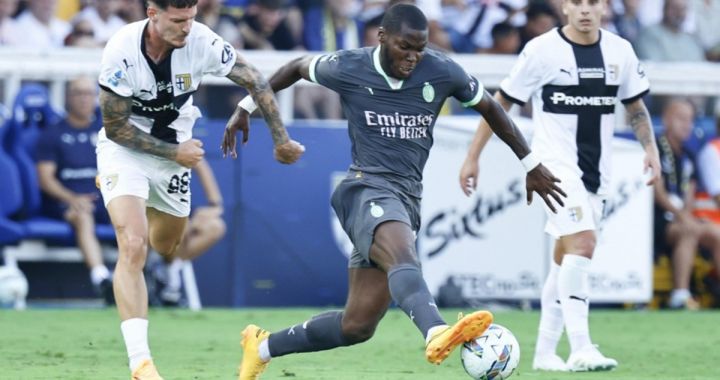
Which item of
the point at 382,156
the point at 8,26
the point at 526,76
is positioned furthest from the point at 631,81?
the point at 8,26

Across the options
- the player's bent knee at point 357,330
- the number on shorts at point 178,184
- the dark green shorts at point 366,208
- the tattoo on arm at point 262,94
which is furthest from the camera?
the number on shorts at point 178,184

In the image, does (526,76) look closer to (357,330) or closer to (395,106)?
(395,106)

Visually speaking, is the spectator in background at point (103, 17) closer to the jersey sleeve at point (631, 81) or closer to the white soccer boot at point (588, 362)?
the jersey sleeve at point (631, 81)

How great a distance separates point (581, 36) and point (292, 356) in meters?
2.99

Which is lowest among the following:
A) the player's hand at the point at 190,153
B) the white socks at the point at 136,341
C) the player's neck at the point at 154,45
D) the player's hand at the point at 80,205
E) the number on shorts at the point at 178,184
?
the player's hand at the point at 80,205

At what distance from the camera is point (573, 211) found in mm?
9852

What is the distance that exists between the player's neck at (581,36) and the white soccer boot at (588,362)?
206 cm

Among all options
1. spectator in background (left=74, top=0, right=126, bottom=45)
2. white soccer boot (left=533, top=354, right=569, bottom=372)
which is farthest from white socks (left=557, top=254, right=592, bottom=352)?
spectator in background (left=74, top=0, right=126, bottom=45)

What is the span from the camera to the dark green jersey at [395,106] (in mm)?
7852

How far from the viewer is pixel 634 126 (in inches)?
406

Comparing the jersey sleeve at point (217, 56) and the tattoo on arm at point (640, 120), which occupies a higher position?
the jersey sleeve at point (217, 56)

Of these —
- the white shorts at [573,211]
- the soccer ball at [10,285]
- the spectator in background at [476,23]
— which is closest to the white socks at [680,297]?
the spectator in background at [476,23]

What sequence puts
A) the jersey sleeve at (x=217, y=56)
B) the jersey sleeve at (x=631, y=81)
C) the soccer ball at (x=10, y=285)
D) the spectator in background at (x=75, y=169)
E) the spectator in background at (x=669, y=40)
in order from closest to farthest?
1. the jersey sleeve at (x=217, y=56)
2. the jersey sleeve at (x=631, y=81)
3. the soccer ball at (x=10, y=285)
4. the spectator in background at (x=75, y=169)
5. the spectator in background at (x=669, y=40)

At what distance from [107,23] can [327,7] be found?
2.55 meters
